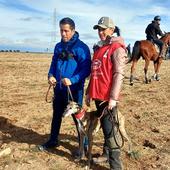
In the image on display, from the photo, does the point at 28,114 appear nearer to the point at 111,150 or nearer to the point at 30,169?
the point at 30,169

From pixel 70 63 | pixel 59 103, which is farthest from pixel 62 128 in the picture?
pixel 70 63

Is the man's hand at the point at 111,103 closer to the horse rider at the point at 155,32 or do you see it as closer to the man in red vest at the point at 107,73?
the man in red vest at the point at 107,73

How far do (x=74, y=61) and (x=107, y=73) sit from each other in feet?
3.51

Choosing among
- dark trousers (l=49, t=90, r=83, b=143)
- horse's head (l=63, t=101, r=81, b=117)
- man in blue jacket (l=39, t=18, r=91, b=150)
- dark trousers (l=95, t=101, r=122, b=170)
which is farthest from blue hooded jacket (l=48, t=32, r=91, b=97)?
dark trousers (l=95, t=101, r=122, b=170)

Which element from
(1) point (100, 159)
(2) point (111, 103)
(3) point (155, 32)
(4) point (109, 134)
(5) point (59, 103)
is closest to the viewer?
(2) point (111, 103)

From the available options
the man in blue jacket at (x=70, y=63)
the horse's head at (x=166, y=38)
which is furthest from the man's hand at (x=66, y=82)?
the horse's head at (x=166, y=38)

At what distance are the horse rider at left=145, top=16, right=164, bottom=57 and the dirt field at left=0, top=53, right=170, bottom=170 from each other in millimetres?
3032

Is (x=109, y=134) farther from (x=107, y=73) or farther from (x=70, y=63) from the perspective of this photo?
(x=70, y=63)

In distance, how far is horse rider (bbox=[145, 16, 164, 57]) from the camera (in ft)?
61.1

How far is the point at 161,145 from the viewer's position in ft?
28.4

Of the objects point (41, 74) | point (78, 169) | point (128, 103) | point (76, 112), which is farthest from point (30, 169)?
point (41, 74)

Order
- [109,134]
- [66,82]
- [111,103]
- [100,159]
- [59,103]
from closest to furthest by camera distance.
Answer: [111,103], [109,134], [66,82], [100,159], [59,103]

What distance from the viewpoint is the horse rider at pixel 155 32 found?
61.1 ft

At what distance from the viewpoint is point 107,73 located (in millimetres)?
6160
